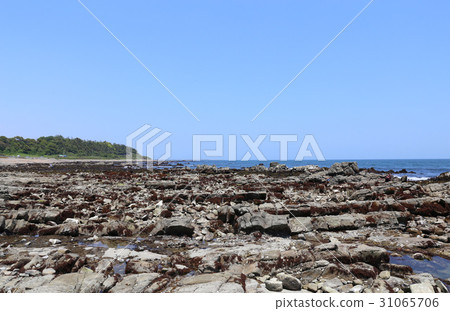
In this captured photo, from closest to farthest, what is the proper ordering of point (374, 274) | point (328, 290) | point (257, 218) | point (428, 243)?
1. point (328, 290)
2. point (374, 274)
3. point (428, 243)
4. point (257, 218)

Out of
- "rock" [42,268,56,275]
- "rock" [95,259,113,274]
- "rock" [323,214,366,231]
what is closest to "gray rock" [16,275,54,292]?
"rock" [42,268,56,275]

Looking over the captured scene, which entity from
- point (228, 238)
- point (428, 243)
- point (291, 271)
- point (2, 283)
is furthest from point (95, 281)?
A: point (428, 243)

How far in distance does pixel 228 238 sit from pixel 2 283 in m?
7.28

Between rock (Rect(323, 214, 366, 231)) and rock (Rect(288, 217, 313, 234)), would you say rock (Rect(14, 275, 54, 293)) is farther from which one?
rock (Rect(323, 214, 366, 231))


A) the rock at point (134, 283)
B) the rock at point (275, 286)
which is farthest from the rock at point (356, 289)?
the rock at point (134, 283)

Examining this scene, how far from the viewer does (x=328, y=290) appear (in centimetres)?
584

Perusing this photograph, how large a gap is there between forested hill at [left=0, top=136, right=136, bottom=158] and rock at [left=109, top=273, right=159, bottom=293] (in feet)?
536

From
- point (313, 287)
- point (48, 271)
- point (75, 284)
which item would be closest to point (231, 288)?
point (313, 287)

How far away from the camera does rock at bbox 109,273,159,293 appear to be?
5863 mm

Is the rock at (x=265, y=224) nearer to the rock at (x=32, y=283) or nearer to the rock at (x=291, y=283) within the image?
the rock at (x=291, y=283)

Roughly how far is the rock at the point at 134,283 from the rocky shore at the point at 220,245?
23mm
